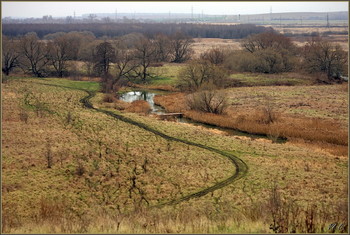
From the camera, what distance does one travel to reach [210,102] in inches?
1219

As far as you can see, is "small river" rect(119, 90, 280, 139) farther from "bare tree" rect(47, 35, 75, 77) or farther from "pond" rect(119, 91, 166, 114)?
"bare tree" rect(47, 35, 75, 77)

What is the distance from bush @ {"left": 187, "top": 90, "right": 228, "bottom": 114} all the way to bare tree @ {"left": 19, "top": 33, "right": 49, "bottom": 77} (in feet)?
72.4

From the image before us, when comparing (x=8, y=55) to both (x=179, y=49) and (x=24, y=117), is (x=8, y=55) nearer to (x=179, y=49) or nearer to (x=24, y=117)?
(x=24, y=117)

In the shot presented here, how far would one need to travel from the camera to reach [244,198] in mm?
14672

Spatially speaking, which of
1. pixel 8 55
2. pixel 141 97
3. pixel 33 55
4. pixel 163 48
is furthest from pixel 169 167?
pixel 163 48

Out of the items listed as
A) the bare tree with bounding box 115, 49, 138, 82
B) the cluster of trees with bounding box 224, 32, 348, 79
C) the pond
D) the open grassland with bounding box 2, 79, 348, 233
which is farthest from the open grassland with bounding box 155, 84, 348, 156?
the bare tree with bounding box 115, 49, 138, 82

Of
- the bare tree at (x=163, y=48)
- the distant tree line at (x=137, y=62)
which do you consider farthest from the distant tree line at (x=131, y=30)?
the distant tree line at (x=137, y=62)

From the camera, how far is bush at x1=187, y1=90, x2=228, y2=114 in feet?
99.3

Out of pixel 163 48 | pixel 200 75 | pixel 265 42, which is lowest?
pixel 200 75

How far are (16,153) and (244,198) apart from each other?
10.5m

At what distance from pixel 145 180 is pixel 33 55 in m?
33.4

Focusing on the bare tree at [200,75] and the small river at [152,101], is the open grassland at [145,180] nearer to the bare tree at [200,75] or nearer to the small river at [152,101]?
the small river at [152,101]

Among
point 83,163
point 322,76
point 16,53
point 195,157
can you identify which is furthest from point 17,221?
point 322,76

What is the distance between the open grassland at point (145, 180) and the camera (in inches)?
416
